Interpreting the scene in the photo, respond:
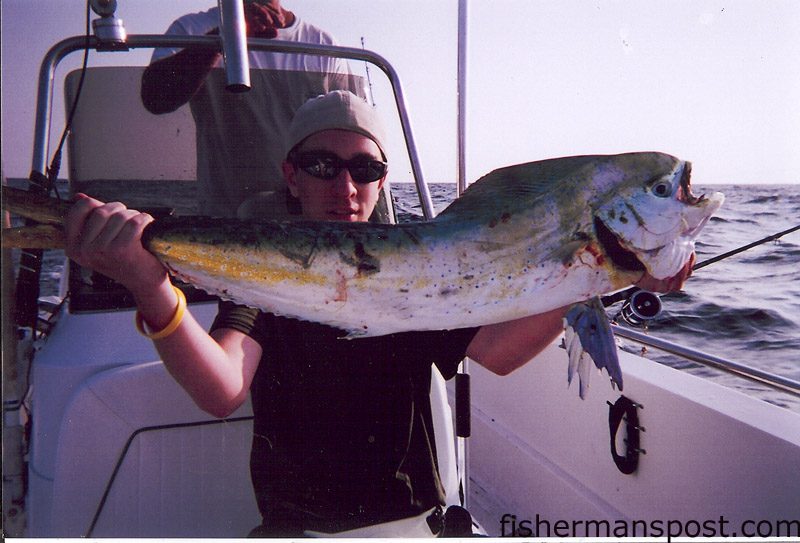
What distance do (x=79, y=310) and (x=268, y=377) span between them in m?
0.97

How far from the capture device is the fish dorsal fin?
1.47 m

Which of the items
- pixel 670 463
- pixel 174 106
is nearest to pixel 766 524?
pixel 670 463

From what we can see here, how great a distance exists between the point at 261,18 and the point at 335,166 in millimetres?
988

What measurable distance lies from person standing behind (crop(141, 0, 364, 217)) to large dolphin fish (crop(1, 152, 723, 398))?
1117 mm

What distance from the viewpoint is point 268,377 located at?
1.83 metres

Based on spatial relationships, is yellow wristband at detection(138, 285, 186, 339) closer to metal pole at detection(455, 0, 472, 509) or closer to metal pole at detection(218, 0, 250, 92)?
metal pole at detection(218, 0, 250, 92)

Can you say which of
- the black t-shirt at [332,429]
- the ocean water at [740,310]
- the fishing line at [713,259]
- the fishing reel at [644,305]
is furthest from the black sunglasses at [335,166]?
the ocean water at [740,310]

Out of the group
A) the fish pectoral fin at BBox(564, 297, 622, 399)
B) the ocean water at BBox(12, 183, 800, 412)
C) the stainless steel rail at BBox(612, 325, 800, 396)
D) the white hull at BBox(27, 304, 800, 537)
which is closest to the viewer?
the fish pectoral fin at BBox(564, 297, 622, 399)

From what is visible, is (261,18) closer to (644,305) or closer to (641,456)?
(644,305)

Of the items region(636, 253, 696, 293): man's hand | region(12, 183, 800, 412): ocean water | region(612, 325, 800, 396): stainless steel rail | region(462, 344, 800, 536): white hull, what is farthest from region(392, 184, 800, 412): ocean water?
region(636, 253, 696, 293): man's hand

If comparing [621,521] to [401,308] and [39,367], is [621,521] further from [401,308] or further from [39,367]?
[39,367]

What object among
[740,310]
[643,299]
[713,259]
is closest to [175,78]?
[643,299]

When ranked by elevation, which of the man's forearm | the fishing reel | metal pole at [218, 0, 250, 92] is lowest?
the fishing reel

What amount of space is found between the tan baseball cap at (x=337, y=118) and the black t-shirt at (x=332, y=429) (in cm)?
64
